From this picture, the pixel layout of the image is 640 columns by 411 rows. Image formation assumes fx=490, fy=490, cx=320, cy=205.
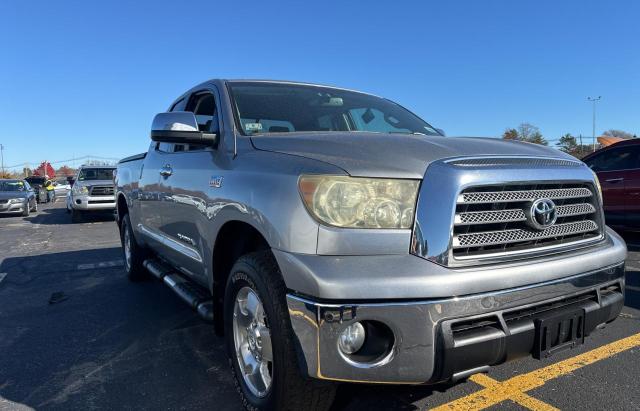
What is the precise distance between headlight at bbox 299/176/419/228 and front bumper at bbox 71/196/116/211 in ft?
45.8

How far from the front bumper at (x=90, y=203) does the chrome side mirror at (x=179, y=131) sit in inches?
A: 487

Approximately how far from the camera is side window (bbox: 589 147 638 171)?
25.9 ft

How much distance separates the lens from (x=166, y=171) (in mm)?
4039

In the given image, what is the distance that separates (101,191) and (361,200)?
14.4 m

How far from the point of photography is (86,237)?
1106cm

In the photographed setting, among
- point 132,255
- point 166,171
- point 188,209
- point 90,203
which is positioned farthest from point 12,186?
point 188,209

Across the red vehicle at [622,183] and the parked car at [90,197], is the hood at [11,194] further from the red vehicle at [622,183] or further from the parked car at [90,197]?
the red vehicle at [622,183]

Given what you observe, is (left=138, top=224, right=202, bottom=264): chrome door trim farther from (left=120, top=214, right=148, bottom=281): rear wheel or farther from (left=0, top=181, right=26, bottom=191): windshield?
(left=0, top=181, right=26, bottom=191): windshield

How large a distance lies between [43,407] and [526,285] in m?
2.80

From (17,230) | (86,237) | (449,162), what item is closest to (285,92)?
(449,162)

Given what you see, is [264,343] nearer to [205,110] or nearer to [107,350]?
[107,350]

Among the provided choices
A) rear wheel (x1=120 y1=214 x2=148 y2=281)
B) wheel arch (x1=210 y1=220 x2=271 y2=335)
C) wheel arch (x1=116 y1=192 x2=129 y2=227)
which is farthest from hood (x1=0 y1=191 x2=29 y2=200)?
wheel arch (x1=210 y1=220 x2=271 y2=335)

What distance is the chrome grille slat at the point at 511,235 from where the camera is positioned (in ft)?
7.13

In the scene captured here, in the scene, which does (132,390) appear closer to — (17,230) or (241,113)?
(241,113)
